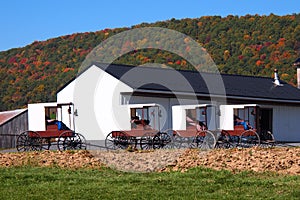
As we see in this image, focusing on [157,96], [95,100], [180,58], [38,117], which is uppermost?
[180,58]

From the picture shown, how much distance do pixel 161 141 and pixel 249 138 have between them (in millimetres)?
3631

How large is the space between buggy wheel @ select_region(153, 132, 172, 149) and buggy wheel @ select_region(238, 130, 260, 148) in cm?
278

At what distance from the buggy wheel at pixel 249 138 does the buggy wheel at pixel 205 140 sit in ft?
4.32

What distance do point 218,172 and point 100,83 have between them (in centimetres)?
1748

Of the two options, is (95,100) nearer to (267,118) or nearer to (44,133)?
(44,133)

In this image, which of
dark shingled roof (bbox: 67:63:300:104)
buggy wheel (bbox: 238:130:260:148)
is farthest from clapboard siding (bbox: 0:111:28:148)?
buggy wheel (bbox: 238:130:260:148)

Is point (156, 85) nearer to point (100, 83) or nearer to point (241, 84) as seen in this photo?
point (100, 83)

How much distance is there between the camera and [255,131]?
24.0 metres

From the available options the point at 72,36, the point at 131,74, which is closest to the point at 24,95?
the point at 72,36

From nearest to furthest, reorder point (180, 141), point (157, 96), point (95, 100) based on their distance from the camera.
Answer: point (180, 141) < point (157, 96) < point (95, 100)

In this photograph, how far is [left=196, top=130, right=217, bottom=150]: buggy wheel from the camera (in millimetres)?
22703

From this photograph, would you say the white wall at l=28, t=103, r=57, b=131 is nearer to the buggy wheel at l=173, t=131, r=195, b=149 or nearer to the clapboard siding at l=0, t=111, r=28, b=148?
the buggy wheel at l=173, t=131, r=195, b=149

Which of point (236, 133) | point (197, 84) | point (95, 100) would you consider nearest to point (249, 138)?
point (236, 133)

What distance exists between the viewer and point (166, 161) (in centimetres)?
1492
